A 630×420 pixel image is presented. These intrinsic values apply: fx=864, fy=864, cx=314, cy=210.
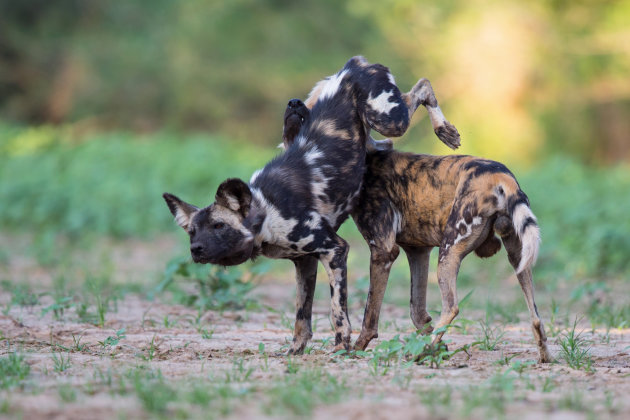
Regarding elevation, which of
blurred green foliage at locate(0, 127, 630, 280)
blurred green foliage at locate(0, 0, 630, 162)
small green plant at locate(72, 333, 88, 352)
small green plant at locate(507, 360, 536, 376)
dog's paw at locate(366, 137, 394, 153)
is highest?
blurred green foliage at locate(0, 0, 630, 162)

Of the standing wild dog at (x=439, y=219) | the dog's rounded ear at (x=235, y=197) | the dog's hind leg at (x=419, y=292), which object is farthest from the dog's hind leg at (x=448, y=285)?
the dog's rounded ear at (x=235, y=197)

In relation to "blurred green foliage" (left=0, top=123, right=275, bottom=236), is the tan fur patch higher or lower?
lower

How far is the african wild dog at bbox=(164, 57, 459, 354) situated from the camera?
5.03 metres

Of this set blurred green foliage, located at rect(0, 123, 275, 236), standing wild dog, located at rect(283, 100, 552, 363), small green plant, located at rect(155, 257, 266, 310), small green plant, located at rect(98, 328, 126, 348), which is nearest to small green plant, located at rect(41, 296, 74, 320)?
small green plant, located at rect(155, 257, 266, 310)

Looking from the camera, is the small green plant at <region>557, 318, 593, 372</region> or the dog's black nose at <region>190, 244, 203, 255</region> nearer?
the small green plant at <region>557, 318, 593, 372</region>

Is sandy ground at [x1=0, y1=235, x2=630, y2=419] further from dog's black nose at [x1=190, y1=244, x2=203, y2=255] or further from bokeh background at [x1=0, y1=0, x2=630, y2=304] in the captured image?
bokeh background at [x1=0, y1=0, x2=630, y2=304]

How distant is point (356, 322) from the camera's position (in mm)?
6512

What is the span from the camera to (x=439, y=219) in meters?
5.07

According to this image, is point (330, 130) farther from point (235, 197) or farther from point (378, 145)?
point (235, 197)

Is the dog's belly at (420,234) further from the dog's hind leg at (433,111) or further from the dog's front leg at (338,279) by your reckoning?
the dog's hind leg at (433,111)

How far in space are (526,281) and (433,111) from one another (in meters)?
1.33

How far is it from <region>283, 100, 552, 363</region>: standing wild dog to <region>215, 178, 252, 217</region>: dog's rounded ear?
0.77 m

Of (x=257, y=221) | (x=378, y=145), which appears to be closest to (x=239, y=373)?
(x=257, y=221)

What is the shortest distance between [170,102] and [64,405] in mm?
25764
